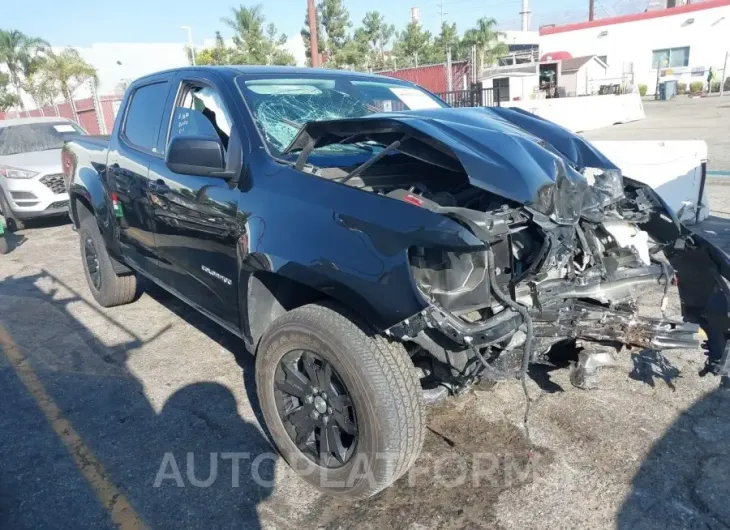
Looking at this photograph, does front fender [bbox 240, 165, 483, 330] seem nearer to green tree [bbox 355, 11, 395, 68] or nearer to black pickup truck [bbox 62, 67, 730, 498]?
black pickup truck [bbox 62, 67, 730, 498]

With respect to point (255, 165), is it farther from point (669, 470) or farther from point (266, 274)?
point (669, 470)

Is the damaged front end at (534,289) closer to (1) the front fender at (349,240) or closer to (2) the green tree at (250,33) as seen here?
(1) the front fender at (349,240)

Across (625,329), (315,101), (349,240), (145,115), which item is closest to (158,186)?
(145,115)

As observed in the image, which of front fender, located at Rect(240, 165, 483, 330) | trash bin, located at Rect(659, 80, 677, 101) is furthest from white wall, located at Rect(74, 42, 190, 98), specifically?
front fender, located at Rect(240, 165, 483, 330)

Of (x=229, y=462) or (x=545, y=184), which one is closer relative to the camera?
(x=545, y=184)

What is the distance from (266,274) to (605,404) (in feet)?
6.92

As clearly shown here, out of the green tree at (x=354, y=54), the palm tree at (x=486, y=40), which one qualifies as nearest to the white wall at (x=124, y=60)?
the green tree at (x=354, y=54)

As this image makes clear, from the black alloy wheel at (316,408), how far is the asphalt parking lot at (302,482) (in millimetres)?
238

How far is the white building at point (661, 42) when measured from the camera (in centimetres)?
3844

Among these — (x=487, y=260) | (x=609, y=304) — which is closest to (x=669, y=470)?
(x=609, y=304)

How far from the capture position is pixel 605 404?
3338 mm

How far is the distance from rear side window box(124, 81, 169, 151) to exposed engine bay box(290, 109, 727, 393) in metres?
1.56

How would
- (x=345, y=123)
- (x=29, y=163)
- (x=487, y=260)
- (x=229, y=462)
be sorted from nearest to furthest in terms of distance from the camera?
(x=487, y=260)
(x=345, y=123)
(x=229, y=462)
(x=29, y=163)

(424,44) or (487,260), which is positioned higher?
(424,44)
